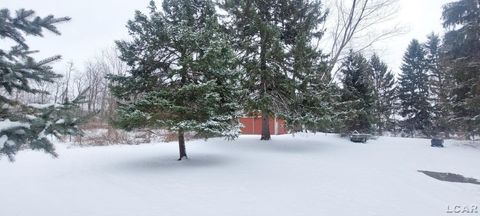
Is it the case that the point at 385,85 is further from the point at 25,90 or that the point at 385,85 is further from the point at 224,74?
the point at 25,90

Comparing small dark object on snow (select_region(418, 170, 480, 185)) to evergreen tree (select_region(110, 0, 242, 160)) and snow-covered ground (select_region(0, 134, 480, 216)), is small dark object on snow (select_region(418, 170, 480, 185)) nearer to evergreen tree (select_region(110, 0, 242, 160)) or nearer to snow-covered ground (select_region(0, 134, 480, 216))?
snow-covered ground (select_region(0, 134, 480, 216))

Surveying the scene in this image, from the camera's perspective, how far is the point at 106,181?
7660 mm

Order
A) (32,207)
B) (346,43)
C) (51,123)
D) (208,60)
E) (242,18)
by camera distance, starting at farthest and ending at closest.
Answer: (346,43), (242,18), (208,60), (32,207), (51,123)

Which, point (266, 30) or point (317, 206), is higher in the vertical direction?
point (266, 30)

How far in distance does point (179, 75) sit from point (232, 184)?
13.2 feet

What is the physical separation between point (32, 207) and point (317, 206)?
4.72m

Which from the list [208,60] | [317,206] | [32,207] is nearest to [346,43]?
[208,60]

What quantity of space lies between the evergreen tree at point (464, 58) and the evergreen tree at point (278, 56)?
6.38 m

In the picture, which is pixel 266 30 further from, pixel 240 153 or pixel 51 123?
pixel 51 123

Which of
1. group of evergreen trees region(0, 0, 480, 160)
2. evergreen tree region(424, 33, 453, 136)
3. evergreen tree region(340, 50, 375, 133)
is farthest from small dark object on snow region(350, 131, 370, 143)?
evergreen tree region(424, 33, 453, 136)

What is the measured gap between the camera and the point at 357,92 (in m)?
18.3

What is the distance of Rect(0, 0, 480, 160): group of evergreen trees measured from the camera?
3600 millimetres

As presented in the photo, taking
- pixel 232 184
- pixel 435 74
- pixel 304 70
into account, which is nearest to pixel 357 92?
pixel 304 70

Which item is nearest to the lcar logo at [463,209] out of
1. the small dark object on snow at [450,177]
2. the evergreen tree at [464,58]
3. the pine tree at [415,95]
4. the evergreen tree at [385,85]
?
the small dark object on snow at [450,177]
